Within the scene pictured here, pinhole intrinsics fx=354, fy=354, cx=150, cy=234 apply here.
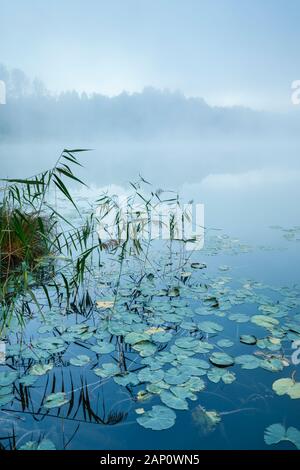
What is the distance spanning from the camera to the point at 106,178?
12469 millimetres

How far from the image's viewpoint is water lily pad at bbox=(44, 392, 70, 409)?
74.3 inches

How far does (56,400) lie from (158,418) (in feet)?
1.86

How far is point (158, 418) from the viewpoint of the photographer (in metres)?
1.79

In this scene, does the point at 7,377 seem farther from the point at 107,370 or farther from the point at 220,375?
the point at 220,375

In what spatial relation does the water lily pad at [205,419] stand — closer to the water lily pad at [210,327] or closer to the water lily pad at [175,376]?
the water lily pad at [175,376]

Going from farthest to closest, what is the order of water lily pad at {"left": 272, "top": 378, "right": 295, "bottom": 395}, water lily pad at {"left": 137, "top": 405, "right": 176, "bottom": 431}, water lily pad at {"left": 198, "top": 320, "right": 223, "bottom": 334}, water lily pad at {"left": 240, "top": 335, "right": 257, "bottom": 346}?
water lily pad at {"left": 198, "top": 320, "right": 223, "bottom": 334}
water lily pad at {"left": 240, "top": 335, "right": 257, "bottom": 346}
water lily pad at {"left": 272, "top": 378, "right": 295, "bottom": 395}
water lily pad at {"left": 137, "top": 405, "right": 176, "bottom": 431}

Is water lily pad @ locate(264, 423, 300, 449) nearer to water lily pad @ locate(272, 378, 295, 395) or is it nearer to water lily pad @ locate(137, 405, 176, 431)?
water lily pad @ locate(272, 378, 295, 395)

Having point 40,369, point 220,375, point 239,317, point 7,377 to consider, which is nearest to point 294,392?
point 220,375

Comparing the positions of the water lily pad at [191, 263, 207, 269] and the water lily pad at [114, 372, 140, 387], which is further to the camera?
the water lily pad at [191, 263, 207, 269]

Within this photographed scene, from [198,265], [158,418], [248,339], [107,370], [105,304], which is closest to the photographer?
[158,418]

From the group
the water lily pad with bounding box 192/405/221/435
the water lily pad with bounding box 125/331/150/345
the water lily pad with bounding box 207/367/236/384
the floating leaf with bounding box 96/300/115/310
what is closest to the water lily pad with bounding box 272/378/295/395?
the water lily pad with bounding box 207/367/236/384

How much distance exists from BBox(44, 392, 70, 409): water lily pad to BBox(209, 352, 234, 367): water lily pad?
0.92 metres

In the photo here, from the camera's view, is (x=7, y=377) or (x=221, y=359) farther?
(x=221, y=359)

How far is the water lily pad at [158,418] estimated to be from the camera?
68.6 inches
